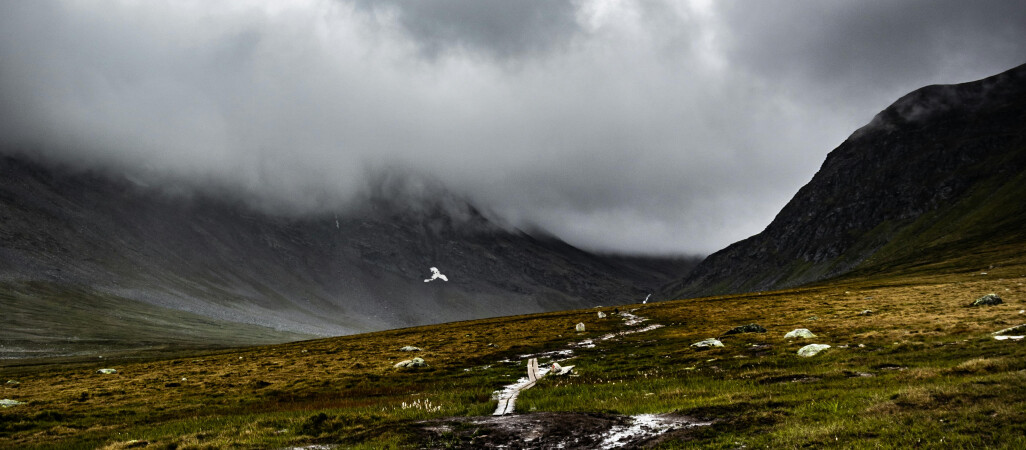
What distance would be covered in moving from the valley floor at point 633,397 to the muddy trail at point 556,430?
128 mm

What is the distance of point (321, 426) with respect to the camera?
24.2 metres

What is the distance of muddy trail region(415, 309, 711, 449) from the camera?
18.0m

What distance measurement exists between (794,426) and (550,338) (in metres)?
59.4

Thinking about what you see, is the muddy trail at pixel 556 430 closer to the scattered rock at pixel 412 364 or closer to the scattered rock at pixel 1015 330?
the scattered rock at pixel 1015 330

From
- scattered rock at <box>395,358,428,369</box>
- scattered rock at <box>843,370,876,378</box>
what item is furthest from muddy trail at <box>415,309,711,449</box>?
scattered rock at <box>395,358,428,369</box>

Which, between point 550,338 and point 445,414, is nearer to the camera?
point 445,414

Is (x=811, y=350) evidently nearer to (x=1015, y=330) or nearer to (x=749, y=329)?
(x=1015, y=330)

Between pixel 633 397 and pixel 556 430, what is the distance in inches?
358

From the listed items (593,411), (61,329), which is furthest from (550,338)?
(61,329)

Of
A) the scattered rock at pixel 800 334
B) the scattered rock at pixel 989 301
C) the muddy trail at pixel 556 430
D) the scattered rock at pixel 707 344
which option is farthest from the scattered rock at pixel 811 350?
the scattered rock at pixel 989 301

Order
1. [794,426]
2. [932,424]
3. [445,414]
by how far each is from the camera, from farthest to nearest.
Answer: [445,414] < [794,426] < [932,424]

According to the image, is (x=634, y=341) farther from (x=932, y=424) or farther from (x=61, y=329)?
(x=61, y=329)

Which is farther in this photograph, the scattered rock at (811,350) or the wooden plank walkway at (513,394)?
the scattered rock at (811,350)

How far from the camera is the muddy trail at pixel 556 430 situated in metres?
18.0
